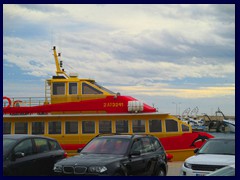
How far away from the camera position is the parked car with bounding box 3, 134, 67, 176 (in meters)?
10.7

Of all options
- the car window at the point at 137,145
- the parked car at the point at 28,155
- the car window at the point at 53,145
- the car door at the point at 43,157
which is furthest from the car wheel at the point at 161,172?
the car window at the point at 53,145

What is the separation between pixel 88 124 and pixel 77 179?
1030 centimetres

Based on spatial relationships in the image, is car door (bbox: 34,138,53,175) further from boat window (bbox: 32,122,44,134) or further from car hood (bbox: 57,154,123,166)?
boat window (bbox: 32,122,44,134)

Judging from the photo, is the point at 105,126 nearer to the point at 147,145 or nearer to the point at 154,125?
the point at 154,125

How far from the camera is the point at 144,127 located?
20.5 m

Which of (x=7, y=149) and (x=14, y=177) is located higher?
(x=7, y=149)

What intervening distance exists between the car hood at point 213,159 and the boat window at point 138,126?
7.94 metres

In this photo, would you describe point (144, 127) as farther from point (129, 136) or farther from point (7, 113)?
point (129, 136)

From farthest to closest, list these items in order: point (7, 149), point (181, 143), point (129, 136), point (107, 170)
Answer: point (181, 143), point (129, 136), point (7, 149), point (107, 170)

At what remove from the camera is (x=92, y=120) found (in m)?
20.6

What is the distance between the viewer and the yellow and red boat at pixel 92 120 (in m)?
20.4

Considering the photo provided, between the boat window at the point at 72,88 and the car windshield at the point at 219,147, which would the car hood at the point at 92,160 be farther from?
the boat window at the point at 72,88

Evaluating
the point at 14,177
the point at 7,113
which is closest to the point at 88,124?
the point at 7,113

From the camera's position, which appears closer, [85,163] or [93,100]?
[85,163]
